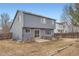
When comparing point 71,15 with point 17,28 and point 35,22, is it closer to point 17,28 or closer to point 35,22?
point 35,22

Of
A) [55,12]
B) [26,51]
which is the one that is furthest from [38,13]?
Result: [26,51]

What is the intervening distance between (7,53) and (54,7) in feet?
3.40

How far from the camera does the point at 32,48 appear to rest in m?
6.02

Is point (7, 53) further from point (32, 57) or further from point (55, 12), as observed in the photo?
point (55, 12)

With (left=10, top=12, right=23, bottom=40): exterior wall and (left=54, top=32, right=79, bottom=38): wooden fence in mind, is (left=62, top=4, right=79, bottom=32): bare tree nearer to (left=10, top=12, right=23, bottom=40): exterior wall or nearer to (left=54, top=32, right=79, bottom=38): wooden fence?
(left=54, top=32, right=79, bottom=38): wooden fence

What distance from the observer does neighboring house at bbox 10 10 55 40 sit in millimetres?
5980

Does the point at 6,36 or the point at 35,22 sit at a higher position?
the point at 35,22

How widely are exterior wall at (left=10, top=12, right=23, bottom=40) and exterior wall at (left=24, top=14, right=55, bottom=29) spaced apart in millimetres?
80

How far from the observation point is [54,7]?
5.99 meters

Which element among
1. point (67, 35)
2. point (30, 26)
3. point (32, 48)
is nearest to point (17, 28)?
point (30, 26)

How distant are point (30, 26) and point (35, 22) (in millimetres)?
101

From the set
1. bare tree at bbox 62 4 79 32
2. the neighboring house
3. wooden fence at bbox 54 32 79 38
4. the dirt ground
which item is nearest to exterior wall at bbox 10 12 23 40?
the neighboring house

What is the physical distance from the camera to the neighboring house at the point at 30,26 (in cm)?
598

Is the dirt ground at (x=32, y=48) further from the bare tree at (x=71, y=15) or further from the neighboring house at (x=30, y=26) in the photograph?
the bare tree at (x=71, y=15)
